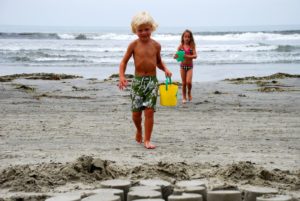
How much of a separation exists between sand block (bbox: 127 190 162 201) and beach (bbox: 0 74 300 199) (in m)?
0.68

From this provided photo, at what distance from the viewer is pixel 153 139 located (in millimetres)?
6801

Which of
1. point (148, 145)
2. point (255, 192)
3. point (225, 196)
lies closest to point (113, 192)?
point (225, 196)

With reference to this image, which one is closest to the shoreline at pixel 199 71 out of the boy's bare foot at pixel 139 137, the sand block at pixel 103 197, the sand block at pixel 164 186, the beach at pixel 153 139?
the beach at pixel 153 139

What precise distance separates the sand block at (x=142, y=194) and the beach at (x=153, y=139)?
685 millimetres

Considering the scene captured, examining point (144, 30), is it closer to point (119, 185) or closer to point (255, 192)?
point (119, 185)

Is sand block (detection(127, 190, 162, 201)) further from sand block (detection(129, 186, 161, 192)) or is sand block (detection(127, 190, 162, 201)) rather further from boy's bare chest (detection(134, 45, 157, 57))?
boy's bare chest (detection(134, 45, 157, 57))

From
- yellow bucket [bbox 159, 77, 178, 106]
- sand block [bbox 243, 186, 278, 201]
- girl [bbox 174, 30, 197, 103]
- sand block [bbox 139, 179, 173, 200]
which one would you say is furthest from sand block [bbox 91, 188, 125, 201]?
girl [bbox 174, 30, 197, 103]

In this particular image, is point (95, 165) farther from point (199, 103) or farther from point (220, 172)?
point (199, 103)

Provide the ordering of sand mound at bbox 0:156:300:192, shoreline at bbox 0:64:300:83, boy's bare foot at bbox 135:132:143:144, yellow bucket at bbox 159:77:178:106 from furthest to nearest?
shoreline at bbox 0:64:300:83 < yellow bucket at bbox 159:77:178:106 < boy's bare foot at bbox 135:132:143:144 < sand mound at bbox 0:156:300:192

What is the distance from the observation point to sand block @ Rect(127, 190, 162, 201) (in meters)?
3.90

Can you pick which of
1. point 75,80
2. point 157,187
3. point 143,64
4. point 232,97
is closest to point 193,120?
point 143,64

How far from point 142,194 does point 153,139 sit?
9.47 ft

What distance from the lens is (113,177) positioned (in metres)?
4.77

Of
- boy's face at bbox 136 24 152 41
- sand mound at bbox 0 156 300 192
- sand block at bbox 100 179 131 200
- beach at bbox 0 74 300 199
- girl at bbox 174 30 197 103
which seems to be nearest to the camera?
sand block at bbox 100 179 131 200
